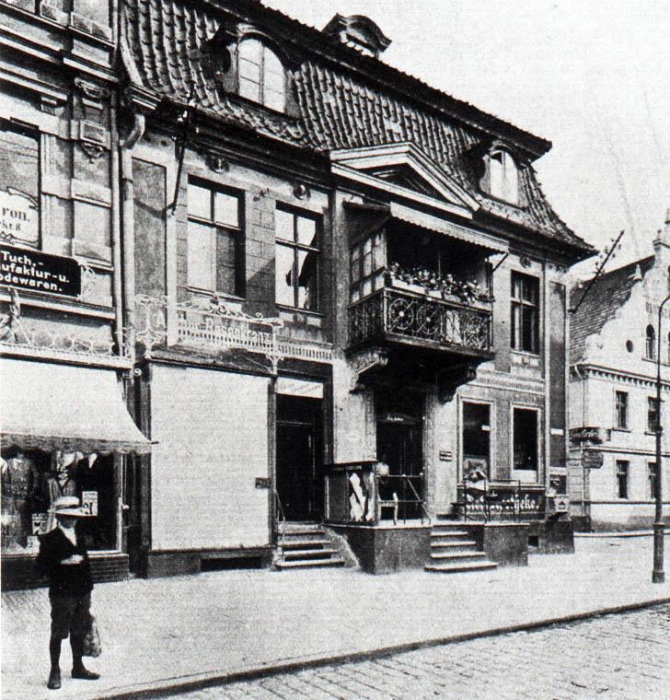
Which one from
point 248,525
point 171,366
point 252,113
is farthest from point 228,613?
point 252,113

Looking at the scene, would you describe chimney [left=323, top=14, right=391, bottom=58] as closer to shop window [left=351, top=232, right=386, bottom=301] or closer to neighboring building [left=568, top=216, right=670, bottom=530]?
shop window [left=351, top=232, right=386, bottom=301]

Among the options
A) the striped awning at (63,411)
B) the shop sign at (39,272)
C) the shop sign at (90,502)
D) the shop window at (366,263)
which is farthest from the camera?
the shop window at (366,263)

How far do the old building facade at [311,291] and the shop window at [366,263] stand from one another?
0.17 ft

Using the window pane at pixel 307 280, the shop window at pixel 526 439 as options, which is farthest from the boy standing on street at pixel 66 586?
the shop window at pixel 526 439

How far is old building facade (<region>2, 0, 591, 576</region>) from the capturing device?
12594 mm

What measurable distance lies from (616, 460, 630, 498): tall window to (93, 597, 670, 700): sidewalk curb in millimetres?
21472

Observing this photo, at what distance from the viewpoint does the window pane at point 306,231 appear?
15.7m

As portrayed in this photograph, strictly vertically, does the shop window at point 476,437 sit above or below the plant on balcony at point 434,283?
below

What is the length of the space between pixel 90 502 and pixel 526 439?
12.0 m

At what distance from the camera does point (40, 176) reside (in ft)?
38.4

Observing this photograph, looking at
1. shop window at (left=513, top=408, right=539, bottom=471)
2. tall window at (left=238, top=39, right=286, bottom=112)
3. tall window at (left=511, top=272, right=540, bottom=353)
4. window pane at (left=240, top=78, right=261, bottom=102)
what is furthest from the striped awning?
tall window at (left=511, top=272, right=540, bottom=353)

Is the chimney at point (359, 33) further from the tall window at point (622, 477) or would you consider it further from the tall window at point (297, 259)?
the tall window at point (622, 477)

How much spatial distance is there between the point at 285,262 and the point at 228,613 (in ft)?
26.4

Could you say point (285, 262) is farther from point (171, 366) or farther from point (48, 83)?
point (48, 83)
